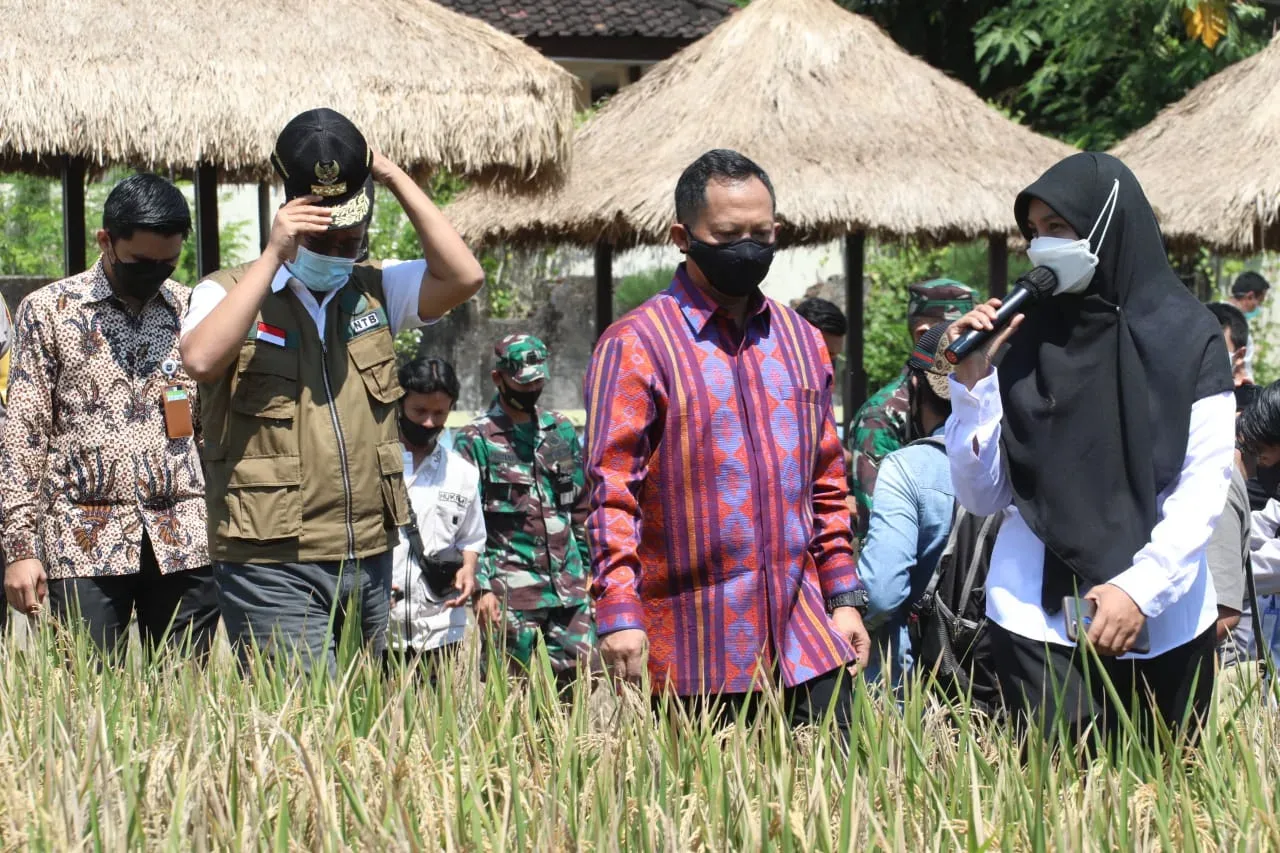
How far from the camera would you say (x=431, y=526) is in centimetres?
548

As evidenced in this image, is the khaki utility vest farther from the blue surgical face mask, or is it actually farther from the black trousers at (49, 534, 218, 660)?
the black trousers at (49, 534, 218, 660)

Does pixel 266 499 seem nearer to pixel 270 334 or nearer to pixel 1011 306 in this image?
pixel 270 334

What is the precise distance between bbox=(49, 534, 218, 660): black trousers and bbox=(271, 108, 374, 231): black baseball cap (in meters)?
1.10

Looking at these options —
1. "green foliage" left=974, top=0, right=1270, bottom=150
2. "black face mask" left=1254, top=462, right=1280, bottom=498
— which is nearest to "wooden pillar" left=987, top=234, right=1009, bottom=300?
"black face mask" left=1254, top=462, right=1280, bottom=498

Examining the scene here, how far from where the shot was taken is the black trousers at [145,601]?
13.9 ft

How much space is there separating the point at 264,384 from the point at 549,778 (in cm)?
143

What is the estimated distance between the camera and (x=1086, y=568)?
308 cm

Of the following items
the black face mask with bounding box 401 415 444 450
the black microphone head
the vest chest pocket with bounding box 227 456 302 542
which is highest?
the black microphone head

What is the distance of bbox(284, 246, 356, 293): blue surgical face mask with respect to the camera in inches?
144

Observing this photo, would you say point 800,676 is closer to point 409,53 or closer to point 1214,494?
point 1214,494

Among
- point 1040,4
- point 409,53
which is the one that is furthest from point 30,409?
point 1040,4

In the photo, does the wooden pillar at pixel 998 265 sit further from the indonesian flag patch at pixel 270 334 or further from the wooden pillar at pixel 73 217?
the indonesian flag patch at pixel 270 334

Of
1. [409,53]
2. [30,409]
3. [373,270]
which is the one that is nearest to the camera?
[373,270]

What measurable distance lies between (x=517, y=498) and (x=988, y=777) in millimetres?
3393
